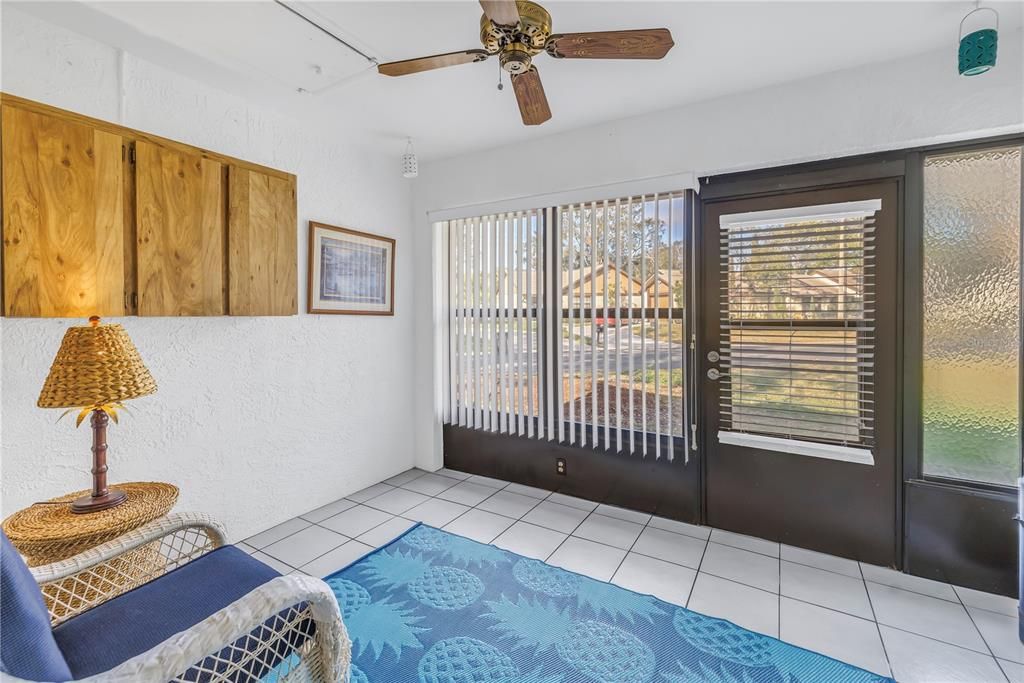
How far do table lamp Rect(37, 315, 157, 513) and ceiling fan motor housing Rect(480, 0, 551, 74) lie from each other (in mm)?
1845

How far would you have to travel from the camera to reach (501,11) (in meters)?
1.35

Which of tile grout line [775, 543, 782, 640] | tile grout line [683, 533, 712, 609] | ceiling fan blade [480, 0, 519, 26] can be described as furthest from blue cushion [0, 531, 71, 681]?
tile grout line [775, 543, 782, 640]

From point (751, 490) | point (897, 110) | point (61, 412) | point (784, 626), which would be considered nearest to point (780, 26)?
point (897, 110)

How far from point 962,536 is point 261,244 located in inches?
160

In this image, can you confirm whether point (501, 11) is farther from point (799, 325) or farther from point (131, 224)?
point (799, 325)

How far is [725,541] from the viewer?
103 inches

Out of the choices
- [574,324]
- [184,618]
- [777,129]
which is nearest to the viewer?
[184,618]

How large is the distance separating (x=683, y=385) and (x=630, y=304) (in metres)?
0.61

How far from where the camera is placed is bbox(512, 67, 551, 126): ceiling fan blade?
184cm

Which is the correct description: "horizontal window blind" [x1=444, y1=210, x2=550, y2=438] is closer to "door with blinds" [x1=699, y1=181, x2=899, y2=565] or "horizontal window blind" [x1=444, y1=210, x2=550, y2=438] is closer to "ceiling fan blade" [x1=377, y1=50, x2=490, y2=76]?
"door with blinds" [x1=699, y1=181, x2=899, y2=565]

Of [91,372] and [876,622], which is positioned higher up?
[91,372]

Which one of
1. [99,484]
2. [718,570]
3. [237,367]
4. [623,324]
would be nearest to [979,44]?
[623,324]

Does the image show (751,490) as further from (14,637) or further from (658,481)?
(14,637)

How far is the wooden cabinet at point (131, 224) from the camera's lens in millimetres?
1784
